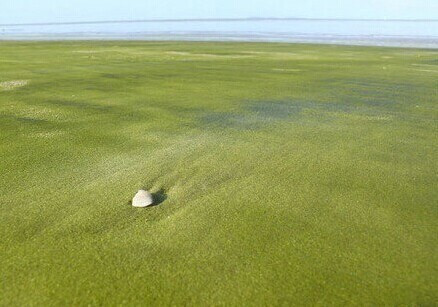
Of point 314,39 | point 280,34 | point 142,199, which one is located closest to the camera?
point 142,199

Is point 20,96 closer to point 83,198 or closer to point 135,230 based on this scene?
point 83,198

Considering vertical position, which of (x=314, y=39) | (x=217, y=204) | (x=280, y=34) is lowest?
(x=280, y=34)

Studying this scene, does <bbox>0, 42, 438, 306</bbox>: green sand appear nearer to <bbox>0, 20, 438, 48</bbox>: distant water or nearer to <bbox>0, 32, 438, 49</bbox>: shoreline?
<bbox>0, 32, 438, 49</bbox>: shoreline

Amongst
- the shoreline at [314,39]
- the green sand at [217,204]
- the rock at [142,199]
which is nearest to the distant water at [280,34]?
the shoreline at [314,39]

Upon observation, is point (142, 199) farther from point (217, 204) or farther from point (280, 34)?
point (280, 34)

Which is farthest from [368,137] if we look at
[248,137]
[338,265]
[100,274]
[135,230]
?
[100,274]

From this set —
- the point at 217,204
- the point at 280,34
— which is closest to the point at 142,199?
the point at 217,204
